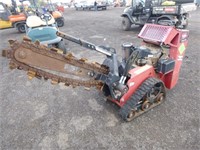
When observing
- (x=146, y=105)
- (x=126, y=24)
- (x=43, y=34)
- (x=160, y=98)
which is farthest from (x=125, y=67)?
A: (x=126, y=24)

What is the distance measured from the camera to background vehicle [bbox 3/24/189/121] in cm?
238

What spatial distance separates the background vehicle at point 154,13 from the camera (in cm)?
932

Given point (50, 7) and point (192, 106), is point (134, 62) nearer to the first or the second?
point (192, 106)

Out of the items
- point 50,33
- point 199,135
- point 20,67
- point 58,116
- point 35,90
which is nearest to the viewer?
point 20,67

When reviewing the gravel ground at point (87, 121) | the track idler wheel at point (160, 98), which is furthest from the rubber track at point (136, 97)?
the track idler wheel at point (160, 98)

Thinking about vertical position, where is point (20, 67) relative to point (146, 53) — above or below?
above

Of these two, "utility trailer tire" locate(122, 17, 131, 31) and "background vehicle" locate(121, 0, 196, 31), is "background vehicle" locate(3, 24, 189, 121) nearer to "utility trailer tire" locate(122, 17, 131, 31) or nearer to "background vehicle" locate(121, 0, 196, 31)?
"background vehicle" locate(121, 0, 196, 31)

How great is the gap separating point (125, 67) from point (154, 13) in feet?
25.2

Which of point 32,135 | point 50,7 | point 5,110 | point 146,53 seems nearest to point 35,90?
point 5,110

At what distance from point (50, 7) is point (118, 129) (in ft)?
42.0

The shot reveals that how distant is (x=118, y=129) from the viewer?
3.23 meters

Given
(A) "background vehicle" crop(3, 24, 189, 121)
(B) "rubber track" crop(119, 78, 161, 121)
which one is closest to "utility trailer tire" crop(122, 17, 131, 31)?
(A) "background vehicle" crop(3, 24, 189, 121)

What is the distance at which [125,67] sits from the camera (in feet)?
11.0

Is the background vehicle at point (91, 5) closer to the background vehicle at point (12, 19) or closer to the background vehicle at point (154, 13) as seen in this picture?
the background vehicle at point (12, 19)
